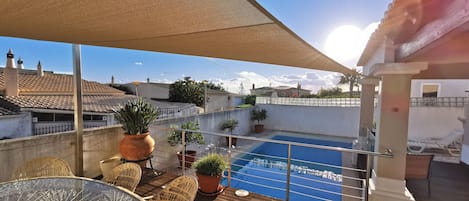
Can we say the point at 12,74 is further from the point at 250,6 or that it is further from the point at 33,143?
the point at 250,6

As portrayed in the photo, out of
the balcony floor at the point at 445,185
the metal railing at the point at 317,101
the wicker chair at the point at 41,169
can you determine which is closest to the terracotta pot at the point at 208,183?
the wicker chair at the point at 41,169

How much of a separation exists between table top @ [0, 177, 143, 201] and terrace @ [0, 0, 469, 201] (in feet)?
4.46

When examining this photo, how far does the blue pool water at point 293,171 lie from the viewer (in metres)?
6.02

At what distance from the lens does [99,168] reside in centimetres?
416

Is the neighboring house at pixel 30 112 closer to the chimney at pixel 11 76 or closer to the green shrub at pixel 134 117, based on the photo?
the chimney at pixel 11 76

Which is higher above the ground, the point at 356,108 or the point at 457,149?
the point at 356,108

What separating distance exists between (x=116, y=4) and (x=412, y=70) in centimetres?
346

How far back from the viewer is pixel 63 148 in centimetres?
363

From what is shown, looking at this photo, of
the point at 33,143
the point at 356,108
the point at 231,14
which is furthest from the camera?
the point at 356,108

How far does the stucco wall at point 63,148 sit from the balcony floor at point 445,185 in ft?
18.7

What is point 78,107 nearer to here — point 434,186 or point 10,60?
point 434,186

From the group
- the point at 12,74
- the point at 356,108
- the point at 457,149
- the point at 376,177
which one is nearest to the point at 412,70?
the point at 376,177

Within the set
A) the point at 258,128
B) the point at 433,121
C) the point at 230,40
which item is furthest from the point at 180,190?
the point at 433,121

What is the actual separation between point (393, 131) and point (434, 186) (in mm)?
2671
